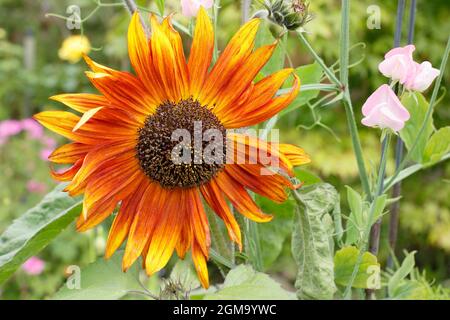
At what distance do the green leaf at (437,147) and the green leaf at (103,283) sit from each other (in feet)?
0.80

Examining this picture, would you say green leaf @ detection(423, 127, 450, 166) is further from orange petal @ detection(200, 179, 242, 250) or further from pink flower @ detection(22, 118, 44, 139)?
pink flower @ detection(22, 118, 44, 139)

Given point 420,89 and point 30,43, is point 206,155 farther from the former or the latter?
point 30,43

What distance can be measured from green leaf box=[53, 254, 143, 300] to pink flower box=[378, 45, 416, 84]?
0.22m

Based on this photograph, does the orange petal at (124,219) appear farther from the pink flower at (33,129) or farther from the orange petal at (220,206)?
the pink flower at (33,129)

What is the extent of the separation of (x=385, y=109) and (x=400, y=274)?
0.17 metres

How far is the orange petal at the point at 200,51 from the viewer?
0.43 m

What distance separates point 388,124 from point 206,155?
0.12m

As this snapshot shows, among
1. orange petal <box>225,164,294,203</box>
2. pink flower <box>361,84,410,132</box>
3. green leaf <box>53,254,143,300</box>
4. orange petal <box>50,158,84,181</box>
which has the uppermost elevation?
pink flower <box>361,84,410,132</box>

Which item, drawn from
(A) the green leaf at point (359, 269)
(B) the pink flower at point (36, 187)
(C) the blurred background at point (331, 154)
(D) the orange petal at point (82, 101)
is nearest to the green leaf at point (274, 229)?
(A) the green leaf at point (359, 269)

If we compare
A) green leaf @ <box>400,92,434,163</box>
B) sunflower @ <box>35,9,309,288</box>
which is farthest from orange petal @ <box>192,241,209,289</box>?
green leaf @ <box>400,92,434,163</box>

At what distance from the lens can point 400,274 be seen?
1.80ft

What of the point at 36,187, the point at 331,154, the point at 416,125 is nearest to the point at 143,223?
the point at 416,125

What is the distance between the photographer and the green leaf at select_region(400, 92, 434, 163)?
1.86 feet

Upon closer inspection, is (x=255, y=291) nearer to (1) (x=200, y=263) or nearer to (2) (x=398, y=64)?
(1) (x=200, y=263)
